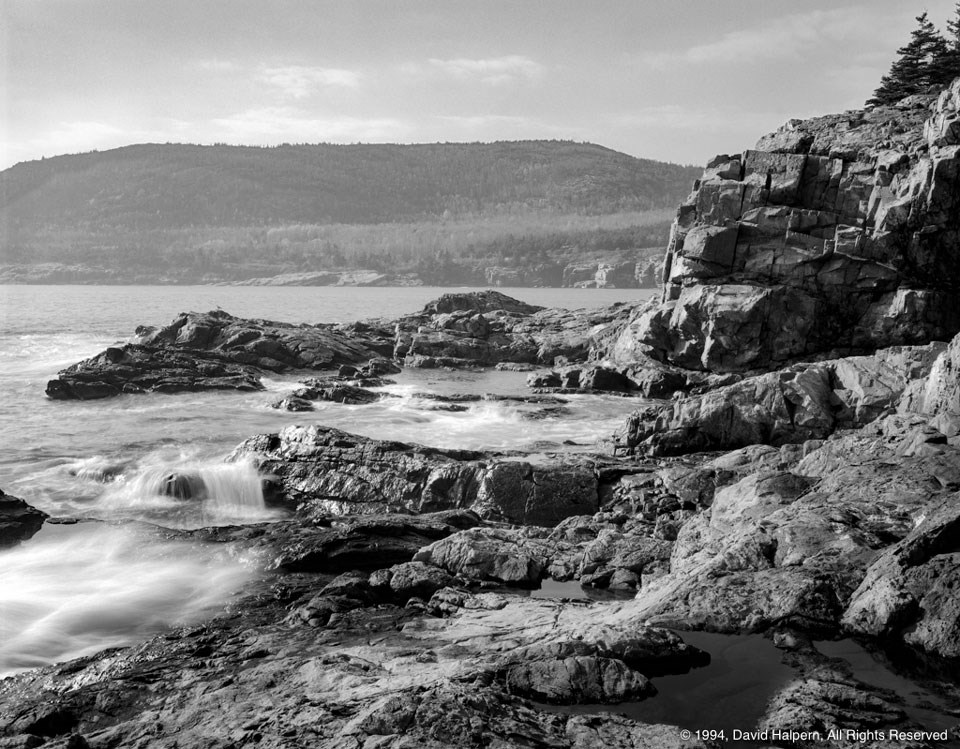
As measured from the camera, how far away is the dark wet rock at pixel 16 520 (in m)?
16.8

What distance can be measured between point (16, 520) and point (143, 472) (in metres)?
4.76

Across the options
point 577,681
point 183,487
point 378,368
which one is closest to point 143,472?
point 183,487

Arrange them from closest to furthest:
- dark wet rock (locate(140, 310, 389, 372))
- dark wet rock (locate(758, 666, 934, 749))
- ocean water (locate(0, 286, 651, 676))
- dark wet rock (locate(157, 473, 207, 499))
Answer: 1. dark wet rock (locate(758, 666, 934, 749))
2. ocean water (locate(0, 286, 651, 676))
3. dark wet rock (locate(157, 473, 207, 499))
4. dark wet rock (locate(140, 310, 389, 372))

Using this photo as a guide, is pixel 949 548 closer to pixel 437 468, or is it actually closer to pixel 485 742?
pixel 485 742

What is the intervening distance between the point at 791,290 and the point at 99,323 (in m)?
65.3

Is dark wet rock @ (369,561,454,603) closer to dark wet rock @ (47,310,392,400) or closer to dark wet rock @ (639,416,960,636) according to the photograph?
dark wet rock @ (639,416,960,636)

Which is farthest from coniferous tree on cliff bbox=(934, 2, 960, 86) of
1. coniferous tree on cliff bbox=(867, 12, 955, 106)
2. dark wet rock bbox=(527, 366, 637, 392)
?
dark wet rock bbox=(527, 366, 637, 392)

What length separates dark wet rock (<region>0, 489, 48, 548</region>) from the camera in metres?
16.8

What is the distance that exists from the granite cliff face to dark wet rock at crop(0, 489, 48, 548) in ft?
90.8

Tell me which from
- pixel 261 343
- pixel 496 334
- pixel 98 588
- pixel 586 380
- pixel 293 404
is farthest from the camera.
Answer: pixel 496 334

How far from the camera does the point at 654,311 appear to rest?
39969 millimetres

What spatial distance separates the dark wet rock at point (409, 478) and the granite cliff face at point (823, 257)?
20.9m

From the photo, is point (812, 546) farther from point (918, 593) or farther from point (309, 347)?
point (309, 347)

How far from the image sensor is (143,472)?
870 inches
